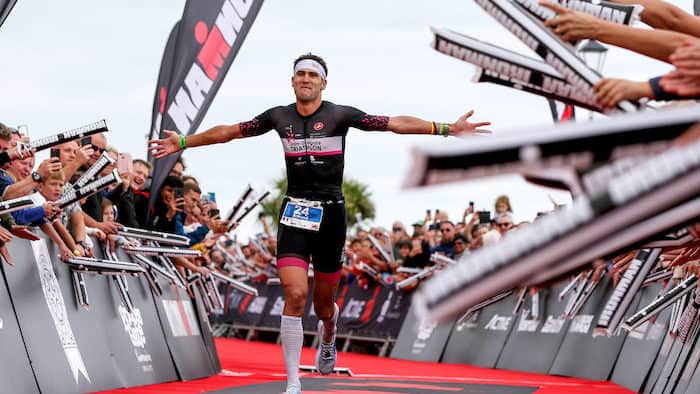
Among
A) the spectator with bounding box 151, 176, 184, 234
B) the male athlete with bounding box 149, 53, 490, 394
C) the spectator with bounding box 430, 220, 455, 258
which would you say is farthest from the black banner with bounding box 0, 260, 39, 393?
the spectator with bounding box 430, 220, 455, 258

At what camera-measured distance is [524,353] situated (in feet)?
48.6

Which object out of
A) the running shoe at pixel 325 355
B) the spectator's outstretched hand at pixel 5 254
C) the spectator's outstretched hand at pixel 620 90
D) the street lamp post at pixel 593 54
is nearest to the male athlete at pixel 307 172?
the running shoe at pixel 325 355

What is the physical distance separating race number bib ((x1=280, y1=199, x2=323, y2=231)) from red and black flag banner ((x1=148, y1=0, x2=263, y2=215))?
4717 mm

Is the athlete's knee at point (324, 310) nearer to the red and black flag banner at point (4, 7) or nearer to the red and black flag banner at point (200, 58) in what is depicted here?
the red and black flag banner at point (4, 7)

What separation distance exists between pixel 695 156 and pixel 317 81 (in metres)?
6.56

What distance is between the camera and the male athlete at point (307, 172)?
8250mm

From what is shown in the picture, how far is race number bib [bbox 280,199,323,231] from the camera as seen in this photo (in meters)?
8.32

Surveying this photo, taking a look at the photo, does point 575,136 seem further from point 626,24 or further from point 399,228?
point 399,228

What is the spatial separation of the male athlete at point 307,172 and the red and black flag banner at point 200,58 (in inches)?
173

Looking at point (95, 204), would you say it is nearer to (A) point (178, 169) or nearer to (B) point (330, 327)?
(B) point (330, 327)

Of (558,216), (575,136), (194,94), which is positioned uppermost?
(575,136)

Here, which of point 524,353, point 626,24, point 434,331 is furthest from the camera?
point 434,331

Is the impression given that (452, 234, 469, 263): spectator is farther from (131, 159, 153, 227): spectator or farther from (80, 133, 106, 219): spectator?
(80, 133, 106, 219): spectator

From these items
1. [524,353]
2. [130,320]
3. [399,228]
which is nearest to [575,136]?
[130,320]
